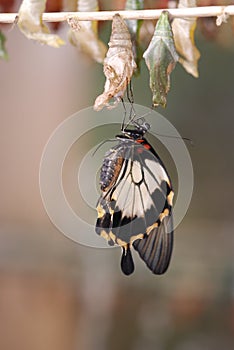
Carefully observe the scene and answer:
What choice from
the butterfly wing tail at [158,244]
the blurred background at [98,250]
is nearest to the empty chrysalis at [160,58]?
the butterfly wing tail at [158,244]

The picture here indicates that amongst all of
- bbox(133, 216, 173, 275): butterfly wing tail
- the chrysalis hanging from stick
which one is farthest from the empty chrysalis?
bbox(133, 216, 173, 275): butterfly wing tail

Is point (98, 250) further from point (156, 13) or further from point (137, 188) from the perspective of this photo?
point (156, 13)

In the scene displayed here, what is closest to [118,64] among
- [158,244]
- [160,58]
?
[160,58]

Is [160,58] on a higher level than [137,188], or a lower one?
higher

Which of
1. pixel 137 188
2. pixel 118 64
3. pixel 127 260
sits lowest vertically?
pixel 127 260

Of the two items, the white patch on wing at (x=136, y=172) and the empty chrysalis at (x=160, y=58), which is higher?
the empty chrysalis at (x=160, y=58)

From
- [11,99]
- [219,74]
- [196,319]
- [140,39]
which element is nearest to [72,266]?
[196,319]

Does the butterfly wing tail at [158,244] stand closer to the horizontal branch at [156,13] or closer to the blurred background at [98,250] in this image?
the horizontal branch at [156,13]

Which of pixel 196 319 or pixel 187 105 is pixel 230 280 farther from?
pixel 187 105
